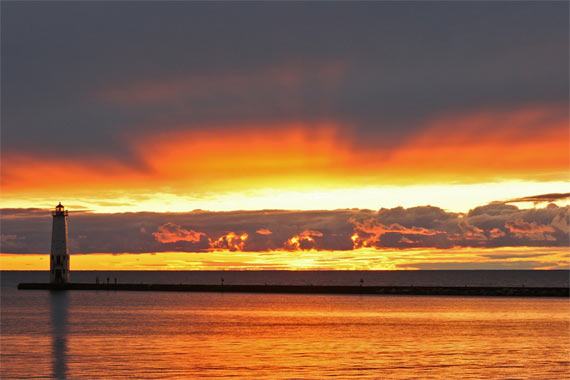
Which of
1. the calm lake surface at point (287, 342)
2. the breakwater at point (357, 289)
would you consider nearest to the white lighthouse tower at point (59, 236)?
the breakwater at point (357, 289)

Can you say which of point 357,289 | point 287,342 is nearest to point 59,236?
point 357,289

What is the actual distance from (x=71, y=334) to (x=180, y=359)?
56.5ft

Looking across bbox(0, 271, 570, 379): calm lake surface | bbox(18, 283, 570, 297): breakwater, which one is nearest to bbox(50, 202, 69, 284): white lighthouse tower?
bbox(18, 283, 570, 297): breakwater

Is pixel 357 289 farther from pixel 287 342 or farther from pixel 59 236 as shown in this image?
pixel 287 342

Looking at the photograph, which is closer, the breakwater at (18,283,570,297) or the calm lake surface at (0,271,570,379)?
the calm lake surface at (0,271,570,379)

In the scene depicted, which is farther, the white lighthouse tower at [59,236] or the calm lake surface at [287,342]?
the white lighthouse tower at [59,236]

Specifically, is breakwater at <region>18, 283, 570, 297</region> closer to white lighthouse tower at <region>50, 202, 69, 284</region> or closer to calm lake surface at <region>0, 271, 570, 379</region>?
white lighthouse tower at <region>50, 202, 69, 284</region>

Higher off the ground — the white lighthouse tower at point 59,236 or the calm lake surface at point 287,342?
the white lighthouse tower at point 59,236

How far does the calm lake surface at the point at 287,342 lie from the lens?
3969 cm

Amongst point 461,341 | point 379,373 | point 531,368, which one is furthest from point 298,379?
point 461,341

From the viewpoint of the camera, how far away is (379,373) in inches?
1531

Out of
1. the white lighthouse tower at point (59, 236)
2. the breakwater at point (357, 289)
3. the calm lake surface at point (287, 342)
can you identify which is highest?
the white lighthouse tower at point (59, 236)

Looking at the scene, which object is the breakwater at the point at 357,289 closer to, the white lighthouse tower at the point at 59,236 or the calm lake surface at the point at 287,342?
the white lighthouse tower at the point at 59,236

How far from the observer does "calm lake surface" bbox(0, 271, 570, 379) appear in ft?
130
